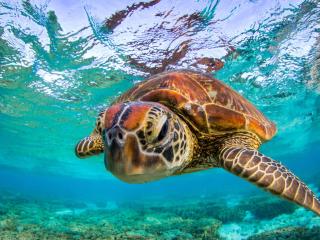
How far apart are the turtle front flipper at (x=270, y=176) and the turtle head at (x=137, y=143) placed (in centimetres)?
119

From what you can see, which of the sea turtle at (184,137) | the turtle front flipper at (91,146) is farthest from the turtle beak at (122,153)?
the turtle front flipper at (91,146)

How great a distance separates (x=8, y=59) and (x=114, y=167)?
11.6 m

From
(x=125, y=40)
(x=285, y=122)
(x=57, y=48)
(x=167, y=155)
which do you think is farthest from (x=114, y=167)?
(x=285, y=122)

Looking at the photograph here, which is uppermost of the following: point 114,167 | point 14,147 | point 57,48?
point 14,147

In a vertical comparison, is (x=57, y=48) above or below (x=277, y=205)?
above

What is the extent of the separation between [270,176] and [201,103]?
4.56 feet

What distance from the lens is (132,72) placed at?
41.0 feet

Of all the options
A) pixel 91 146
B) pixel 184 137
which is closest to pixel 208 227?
pixel 91 146

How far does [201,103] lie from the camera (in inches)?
160

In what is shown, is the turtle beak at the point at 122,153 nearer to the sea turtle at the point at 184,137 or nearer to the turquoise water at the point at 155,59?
the sea turtle at the point at 184,137

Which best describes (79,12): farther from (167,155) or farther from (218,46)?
(167,155)

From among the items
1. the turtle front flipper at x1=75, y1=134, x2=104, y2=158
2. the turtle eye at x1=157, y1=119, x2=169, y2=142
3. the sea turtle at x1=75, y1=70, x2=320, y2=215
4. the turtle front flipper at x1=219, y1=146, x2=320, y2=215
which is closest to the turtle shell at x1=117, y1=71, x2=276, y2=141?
the sea turtle at x1=75, y1=70, x2=320, y2=215

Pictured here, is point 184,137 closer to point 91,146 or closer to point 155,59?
point 91,146

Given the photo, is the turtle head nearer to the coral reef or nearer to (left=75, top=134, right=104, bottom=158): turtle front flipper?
(left=75, top=134, right=104, bottom=158): turtle front flipper
